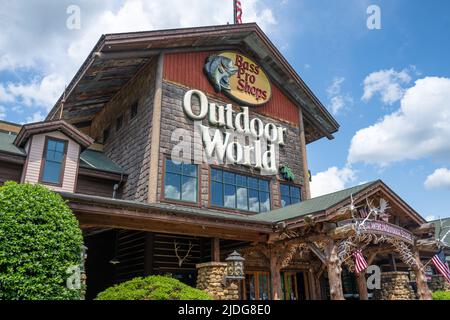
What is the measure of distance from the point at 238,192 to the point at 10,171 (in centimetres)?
991

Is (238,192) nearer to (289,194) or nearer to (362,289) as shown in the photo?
(289,194)

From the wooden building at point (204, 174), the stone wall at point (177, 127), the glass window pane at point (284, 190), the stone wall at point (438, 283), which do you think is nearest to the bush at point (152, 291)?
the wooden building at point (204, 174)

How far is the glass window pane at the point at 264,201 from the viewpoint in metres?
19.4

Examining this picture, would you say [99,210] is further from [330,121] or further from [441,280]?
[441,280]

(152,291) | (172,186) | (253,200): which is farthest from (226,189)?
(152,291)

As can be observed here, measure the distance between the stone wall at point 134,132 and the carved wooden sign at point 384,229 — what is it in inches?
334

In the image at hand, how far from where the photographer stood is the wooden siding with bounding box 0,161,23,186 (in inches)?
596

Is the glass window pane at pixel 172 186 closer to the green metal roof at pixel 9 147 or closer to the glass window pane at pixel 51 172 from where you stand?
the glass window pane at pixel 51 172

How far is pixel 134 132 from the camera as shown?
18.6 m

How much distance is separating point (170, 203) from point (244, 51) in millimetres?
10473

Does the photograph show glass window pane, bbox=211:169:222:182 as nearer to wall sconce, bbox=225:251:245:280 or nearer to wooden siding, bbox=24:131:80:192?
wall sconce, bbox=225:251:245:280

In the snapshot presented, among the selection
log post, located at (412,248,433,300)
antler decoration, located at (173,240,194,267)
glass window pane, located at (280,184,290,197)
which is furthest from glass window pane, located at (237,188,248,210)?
log post, located at (412,248,433,300)
